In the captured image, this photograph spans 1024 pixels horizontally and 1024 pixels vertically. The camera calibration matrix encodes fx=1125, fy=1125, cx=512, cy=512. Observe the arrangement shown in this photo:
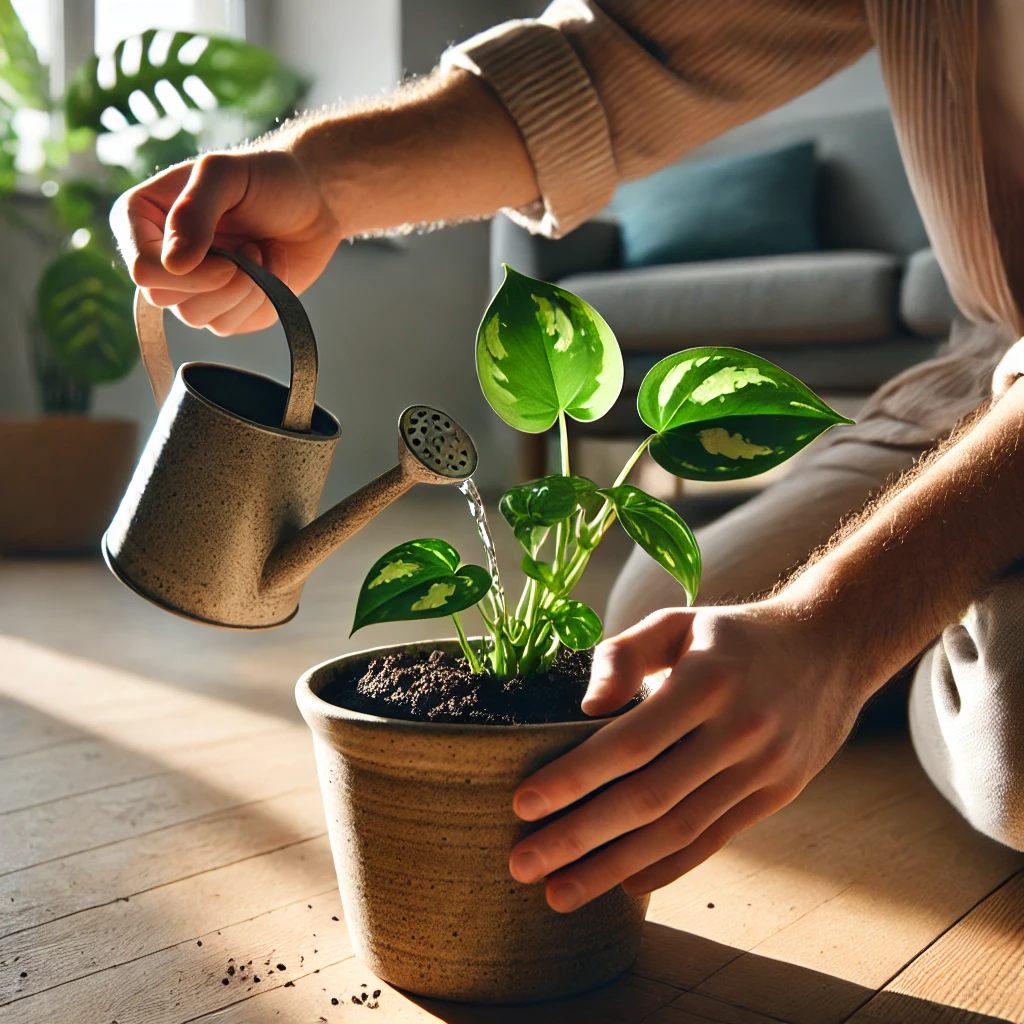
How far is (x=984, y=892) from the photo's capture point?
2.48 ft

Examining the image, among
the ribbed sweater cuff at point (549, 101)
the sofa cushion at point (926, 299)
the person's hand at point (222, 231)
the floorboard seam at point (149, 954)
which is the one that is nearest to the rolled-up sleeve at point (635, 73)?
the ribbed sweater cuff at point (549, 101)

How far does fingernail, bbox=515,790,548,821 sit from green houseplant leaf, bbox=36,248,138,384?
226cm

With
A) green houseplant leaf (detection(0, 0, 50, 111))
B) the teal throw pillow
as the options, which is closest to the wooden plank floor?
green houseplant leaf (detection(0, 0, 50, 111))

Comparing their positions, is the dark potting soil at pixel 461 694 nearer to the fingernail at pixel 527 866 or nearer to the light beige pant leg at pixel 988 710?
the fingernail at pixel 527 866

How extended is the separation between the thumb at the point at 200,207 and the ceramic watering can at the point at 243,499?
83 mm

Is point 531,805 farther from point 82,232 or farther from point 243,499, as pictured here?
point 82,232

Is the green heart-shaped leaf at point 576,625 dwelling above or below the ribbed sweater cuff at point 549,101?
below

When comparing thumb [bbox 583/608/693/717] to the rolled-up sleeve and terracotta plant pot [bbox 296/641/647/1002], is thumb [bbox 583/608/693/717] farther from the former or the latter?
the rolled-up sleeve

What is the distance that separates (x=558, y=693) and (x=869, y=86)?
3597 mm

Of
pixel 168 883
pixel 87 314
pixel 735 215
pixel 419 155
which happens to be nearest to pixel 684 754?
pixel 168 883

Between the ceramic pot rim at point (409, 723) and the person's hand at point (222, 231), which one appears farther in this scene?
the person's hand at point (222, 231)

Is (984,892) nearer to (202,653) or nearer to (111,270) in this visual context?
(202,653)

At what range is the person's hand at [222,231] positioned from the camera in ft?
2.29

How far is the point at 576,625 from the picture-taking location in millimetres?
584
